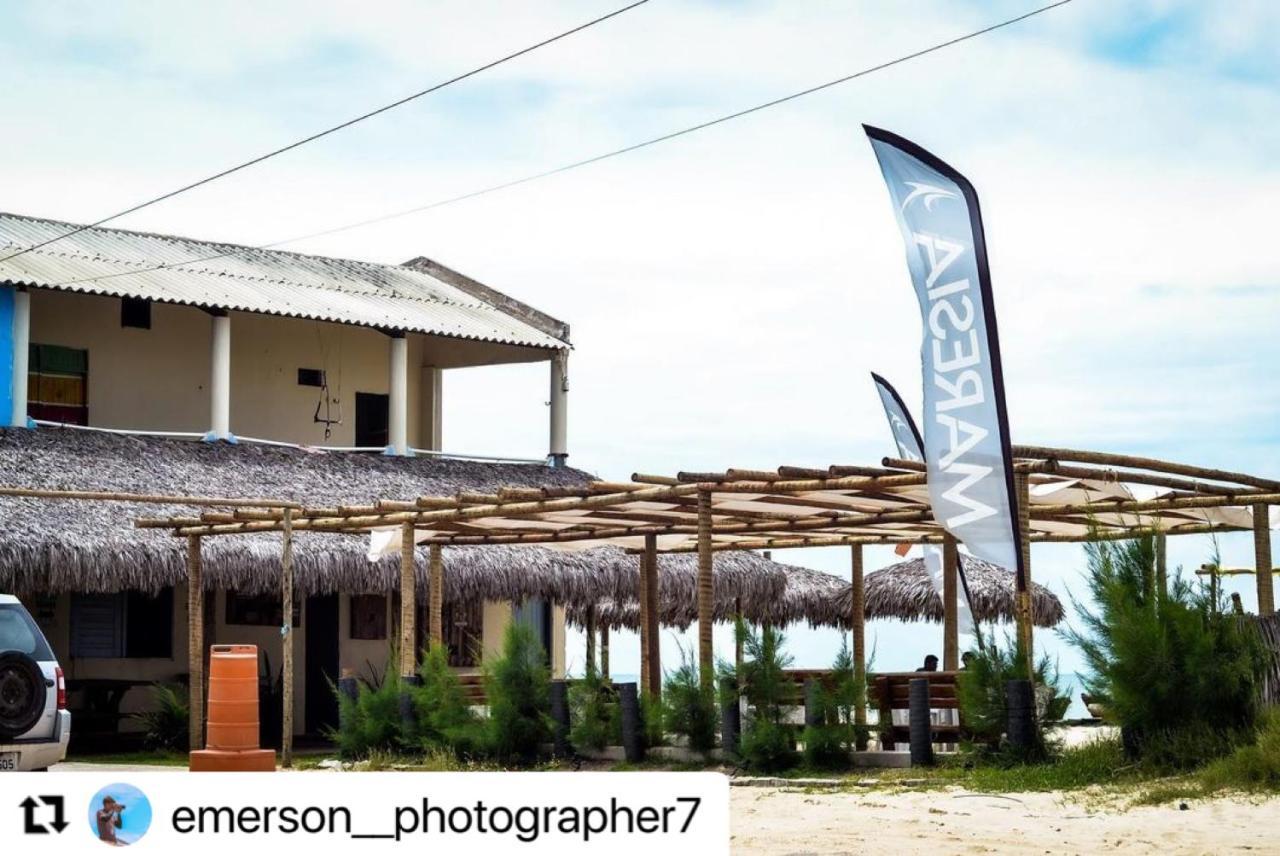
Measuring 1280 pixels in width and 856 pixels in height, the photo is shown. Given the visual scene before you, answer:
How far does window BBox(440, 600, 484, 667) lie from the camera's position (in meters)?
25.9

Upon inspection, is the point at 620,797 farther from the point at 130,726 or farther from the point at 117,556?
the point at 130,726

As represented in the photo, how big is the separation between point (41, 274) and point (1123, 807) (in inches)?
623

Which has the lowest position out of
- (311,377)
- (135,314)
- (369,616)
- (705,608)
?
(705,608)

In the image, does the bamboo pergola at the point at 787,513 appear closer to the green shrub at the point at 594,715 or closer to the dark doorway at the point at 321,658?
the green shrub at the point at 594,715

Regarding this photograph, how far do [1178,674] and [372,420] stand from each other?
17355 mm

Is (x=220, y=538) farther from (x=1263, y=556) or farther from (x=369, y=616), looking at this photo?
(x=1263, y=556)

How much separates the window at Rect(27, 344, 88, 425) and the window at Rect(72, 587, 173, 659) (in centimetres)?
275

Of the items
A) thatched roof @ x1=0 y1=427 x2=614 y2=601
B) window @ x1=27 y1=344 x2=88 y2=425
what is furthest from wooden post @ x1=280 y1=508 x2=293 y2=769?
window @ x1=27 y1=344 x2=88 y2=425

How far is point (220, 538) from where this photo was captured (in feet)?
67.4

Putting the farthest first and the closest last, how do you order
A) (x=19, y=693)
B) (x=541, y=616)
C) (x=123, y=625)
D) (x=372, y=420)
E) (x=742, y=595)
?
1. (x=372, y=420)
2. (x=541, y=616)
3. (x=742, y=595)
4. (x=123, y=625)
5. (x=19, y=693)

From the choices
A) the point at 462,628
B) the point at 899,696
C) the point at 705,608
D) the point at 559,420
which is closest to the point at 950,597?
the point at 899,696

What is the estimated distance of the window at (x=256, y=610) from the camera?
2398 centimetres

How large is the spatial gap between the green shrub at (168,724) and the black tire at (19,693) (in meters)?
7.33

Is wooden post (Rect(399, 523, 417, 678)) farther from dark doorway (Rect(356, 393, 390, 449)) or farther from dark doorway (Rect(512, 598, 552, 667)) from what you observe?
dark doorway (Rect(356, 393, 390, 449))
